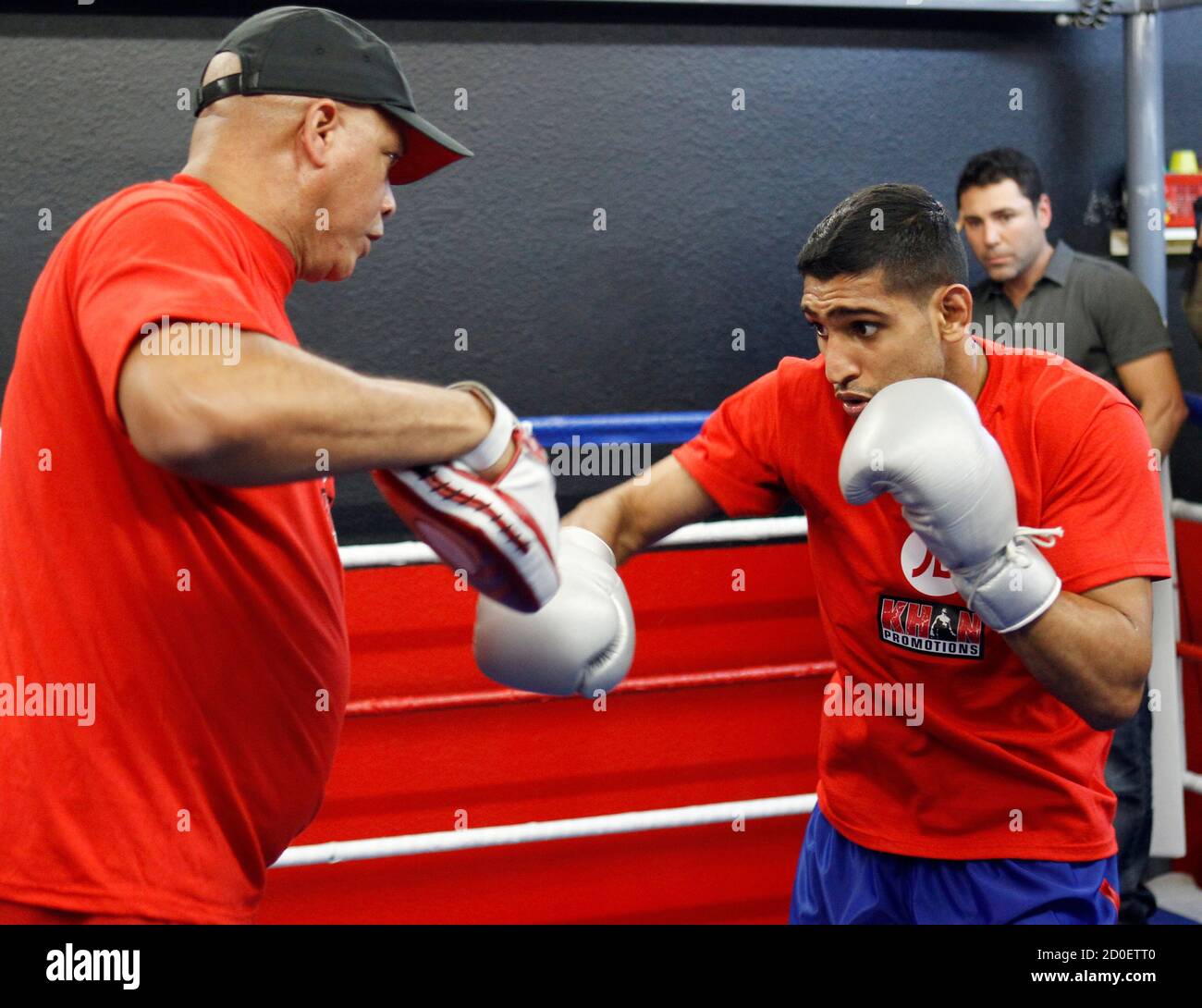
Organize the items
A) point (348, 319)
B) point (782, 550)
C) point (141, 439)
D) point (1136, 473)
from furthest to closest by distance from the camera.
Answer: point (782, 550) → point (348, 319) → point (1136, 473) → point (141, 439)

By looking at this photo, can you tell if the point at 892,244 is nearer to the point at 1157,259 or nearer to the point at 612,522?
the point at 612,522

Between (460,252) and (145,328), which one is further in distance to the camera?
(460,252)

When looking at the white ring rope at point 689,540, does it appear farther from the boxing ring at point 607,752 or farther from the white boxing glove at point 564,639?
the white boxing glove at point 564,639

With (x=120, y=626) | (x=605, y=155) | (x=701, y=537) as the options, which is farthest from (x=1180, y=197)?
(x=120, y=626)

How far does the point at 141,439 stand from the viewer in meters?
0.93

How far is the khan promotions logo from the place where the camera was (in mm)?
1496

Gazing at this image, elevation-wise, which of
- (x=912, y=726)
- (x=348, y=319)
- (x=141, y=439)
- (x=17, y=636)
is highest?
(x=348, y=319)

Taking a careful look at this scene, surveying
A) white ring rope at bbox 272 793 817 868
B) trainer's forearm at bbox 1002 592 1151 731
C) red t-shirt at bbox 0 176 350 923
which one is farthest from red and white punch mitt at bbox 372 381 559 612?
white ring rope at bbox 272 793 817 868

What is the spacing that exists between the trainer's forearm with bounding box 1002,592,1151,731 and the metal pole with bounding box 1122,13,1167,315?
64.5 inches

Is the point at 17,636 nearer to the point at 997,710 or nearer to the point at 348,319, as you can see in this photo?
the point at 997,710

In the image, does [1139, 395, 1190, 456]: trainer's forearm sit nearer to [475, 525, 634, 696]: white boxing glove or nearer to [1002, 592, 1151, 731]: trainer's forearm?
[1002, 592, 1151, 731]: trainer's forearm
